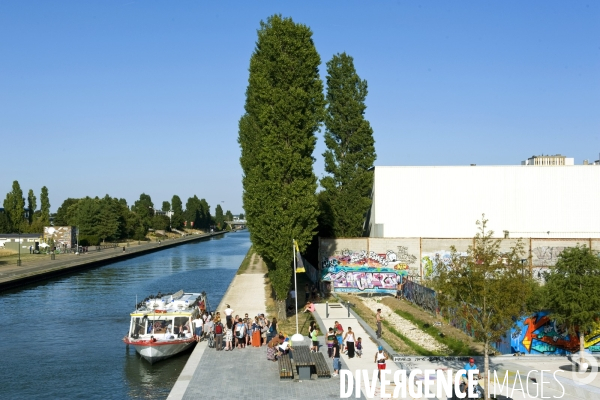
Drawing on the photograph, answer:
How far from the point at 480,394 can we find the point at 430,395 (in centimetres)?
181

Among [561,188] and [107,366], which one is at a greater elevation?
[561,188]

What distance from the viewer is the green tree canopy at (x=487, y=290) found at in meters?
19.2

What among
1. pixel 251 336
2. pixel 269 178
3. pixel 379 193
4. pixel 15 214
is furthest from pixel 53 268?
pixel 15 214

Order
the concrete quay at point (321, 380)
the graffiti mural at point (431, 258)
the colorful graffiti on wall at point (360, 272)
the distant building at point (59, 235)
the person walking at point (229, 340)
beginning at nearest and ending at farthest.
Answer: the concrete quay at point (321, 380) → the person walking at point (229, 340) → the colorful graffiti on wall at point (360, 272) → the graffiti mural at point (431, 258) → the distant building at point (59, 235)

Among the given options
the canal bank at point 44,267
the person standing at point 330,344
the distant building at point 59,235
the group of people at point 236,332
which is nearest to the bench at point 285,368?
the person standing at point 330,344

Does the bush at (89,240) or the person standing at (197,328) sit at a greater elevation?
the bush at (89,240)

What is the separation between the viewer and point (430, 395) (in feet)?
65.8

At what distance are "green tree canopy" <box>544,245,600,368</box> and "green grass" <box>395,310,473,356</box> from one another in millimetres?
4640

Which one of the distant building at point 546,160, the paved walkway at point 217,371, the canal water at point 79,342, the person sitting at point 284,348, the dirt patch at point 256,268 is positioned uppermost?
the distant building at point 546,160

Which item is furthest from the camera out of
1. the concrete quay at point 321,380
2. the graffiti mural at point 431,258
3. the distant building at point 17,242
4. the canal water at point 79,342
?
the distant building at point 17,242

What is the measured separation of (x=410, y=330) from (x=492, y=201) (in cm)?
2604

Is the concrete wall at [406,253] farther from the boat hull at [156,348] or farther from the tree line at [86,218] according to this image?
the tree line at [86,218]

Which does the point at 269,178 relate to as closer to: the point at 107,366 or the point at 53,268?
the point at 107,366

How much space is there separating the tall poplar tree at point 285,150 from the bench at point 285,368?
12.1 meters
